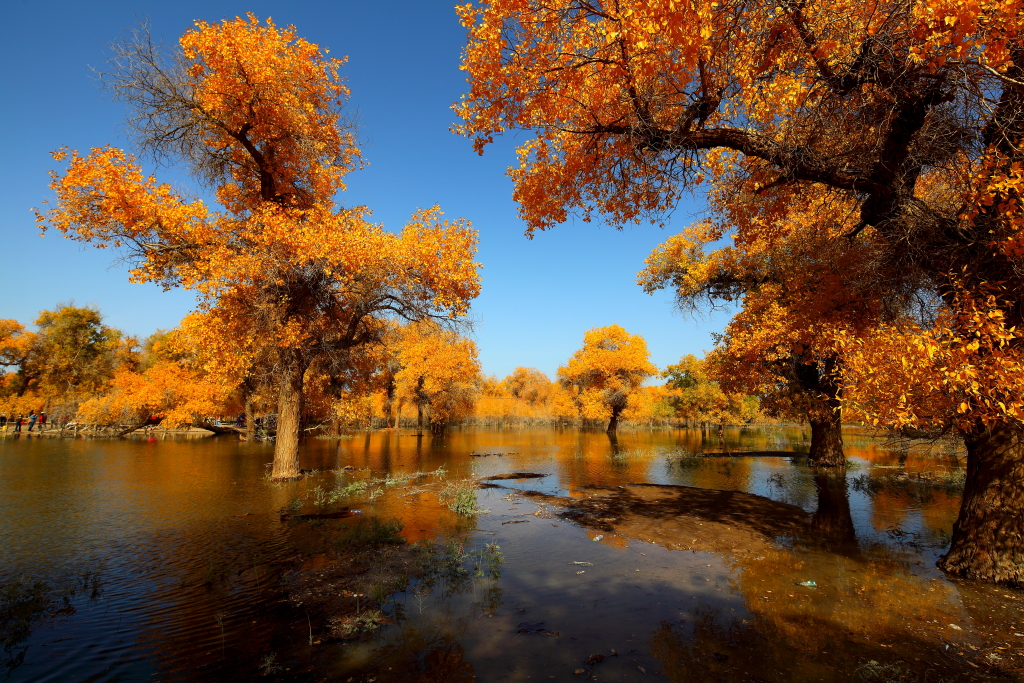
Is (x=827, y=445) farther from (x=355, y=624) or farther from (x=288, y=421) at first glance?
(x=288, y=421)

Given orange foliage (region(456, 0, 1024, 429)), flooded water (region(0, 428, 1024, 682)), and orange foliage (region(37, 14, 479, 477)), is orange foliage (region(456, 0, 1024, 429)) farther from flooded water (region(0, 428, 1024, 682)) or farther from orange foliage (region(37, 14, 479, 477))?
orange foliage (region(37, 14, 479, 477))

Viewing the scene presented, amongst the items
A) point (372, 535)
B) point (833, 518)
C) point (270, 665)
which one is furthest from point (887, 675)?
point (833, 518)

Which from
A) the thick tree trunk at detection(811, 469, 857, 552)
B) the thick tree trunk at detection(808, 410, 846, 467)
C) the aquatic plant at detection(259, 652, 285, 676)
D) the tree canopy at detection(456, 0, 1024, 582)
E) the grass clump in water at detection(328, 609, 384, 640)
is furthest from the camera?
the thick tree trunk at detection(808, 410, 846, 467)

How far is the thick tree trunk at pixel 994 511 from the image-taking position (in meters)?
6.43

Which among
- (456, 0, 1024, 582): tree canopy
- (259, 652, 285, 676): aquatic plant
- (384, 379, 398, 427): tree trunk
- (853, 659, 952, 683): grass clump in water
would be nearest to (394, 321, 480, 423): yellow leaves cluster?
(384, 379, 398, 427): tree trunk

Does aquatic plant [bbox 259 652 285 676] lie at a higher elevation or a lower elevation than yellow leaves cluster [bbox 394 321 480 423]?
lower

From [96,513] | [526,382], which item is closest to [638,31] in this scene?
[96,513]

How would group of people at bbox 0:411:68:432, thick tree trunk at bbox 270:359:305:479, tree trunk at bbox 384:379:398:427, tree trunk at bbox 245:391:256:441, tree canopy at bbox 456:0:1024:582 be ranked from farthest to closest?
tree trunk at bbox 384:379:398:427
group of people at bbox 0:411:68:432
tree trunk at bbox 245:391:256:441
thick tree trunk at bbox 270:359:305:479
tree canopy at bbox 456:0:1024:582

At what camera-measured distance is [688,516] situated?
1078 centimetres

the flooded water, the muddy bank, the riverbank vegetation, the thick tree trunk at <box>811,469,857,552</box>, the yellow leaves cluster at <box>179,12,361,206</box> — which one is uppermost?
the yellow leaves cluster at <box>179,12,361,206</box>

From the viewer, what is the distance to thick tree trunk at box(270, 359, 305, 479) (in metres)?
16.0

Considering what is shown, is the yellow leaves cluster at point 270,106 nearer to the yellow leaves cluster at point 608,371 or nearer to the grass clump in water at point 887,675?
the grass clump in water at point 887,675

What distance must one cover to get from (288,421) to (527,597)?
12850 millimetres

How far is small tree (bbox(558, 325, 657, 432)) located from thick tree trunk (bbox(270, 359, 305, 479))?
121 ft
